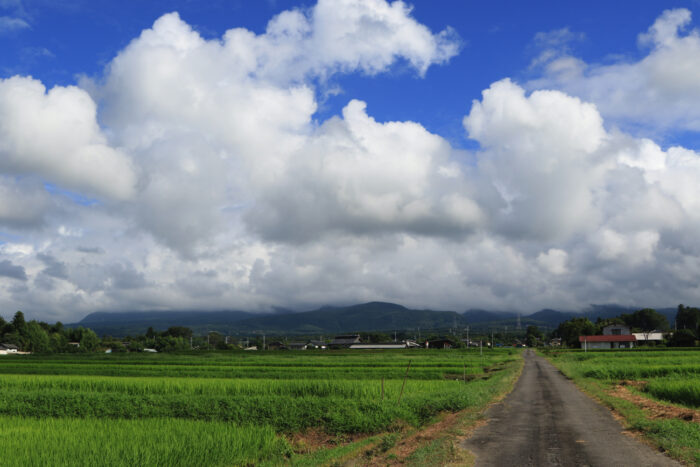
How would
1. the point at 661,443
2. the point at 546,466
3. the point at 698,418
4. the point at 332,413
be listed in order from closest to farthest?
the point at 546,466
the point at 661,443
the point at 698,418
the point at 332,413

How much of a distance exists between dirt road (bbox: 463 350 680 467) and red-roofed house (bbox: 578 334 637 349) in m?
126

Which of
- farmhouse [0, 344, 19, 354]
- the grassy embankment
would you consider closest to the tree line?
farmhouse [0, 344, 19, 354]

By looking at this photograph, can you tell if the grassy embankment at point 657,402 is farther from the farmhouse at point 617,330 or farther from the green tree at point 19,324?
the green tree at point 19,324

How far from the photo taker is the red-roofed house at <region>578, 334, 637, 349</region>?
134875mm

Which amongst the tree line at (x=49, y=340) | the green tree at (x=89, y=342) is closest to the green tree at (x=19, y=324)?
the tree line at (x=49, y=340)

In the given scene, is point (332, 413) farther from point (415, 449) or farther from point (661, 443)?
point (661, 443)

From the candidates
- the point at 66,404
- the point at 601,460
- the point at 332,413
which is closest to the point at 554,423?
the point at 601,460

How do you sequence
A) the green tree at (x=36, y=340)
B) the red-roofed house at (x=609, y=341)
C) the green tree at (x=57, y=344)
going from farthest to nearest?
the green tree at (x=57, y=344) < the green tree at (x=36, y=340) < the red-roofed house at (x=609, y=341)

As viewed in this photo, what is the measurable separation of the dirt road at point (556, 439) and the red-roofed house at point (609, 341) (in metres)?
126

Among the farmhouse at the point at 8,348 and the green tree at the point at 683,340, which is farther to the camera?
the farmhouse at the point at 8,348

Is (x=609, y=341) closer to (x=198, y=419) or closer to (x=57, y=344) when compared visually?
(x=198, y=419)

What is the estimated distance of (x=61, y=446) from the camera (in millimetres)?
15750

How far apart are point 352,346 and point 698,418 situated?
179 m

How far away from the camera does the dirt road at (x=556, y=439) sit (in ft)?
42.8
